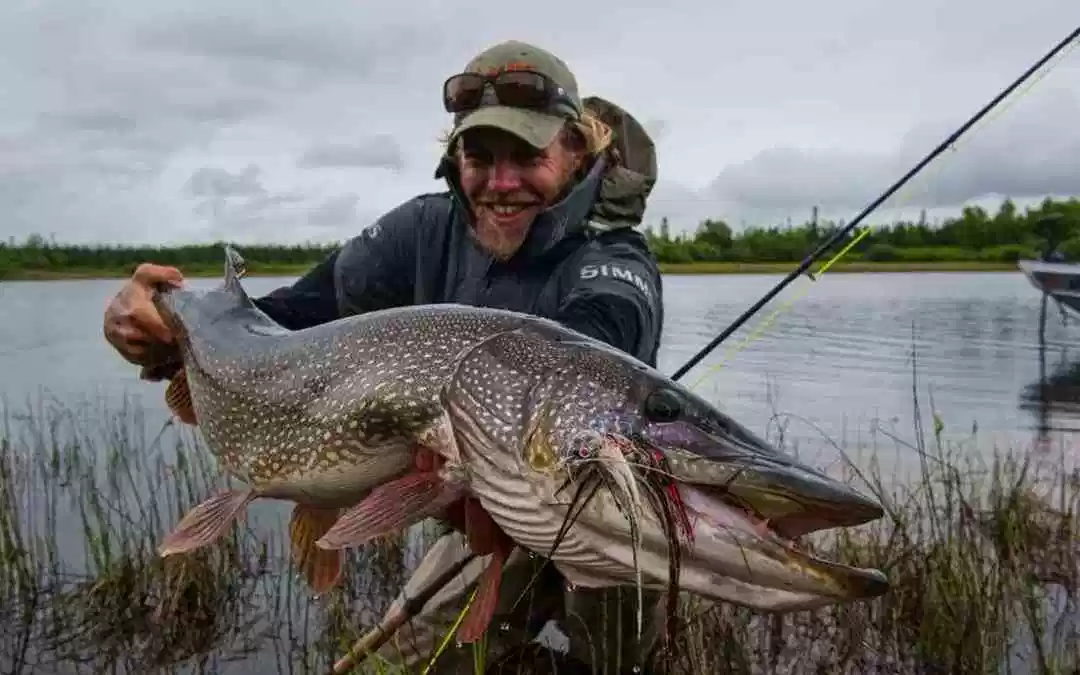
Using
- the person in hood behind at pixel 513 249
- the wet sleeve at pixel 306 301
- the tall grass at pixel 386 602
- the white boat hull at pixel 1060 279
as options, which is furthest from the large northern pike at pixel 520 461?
the white boat hull at pixel 1060 279

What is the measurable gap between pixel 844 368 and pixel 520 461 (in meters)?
12.0

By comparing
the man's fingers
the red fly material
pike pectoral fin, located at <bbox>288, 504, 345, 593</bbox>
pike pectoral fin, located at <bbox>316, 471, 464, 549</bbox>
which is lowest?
pike pectoral fin, located at <bbox>288, 504, 345, 593</bbox>

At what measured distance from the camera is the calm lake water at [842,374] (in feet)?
27.9

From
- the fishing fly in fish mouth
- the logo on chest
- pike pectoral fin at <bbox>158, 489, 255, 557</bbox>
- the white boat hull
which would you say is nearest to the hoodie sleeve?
the logo on chest

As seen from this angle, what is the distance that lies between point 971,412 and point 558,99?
8389 mm

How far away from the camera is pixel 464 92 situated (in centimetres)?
315

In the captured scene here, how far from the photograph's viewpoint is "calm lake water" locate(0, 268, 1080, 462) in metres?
9.23

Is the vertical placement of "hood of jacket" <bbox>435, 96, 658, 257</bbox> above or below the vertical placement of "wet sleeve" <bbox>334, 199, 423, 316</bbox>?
above

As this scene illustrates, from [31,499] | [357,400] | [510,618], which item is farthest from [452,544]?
[31,499]

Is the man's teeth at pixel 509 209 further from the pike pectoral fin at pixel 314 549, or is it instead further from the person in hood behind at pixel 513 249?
the pike pectoral fin at pixel 314 549

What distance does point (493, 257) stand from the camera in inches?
124

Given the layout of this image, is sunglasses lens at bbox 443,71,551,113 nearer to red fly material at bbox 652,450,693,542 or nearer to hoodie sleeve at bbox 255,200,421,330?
hoodie sleeve at bbox 255,200,421,330

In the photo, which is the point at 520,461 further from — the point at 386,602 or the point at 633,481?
the point at 386,602

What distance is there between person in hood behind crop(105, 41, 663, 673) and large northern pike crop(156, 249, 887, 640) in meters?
0.66
